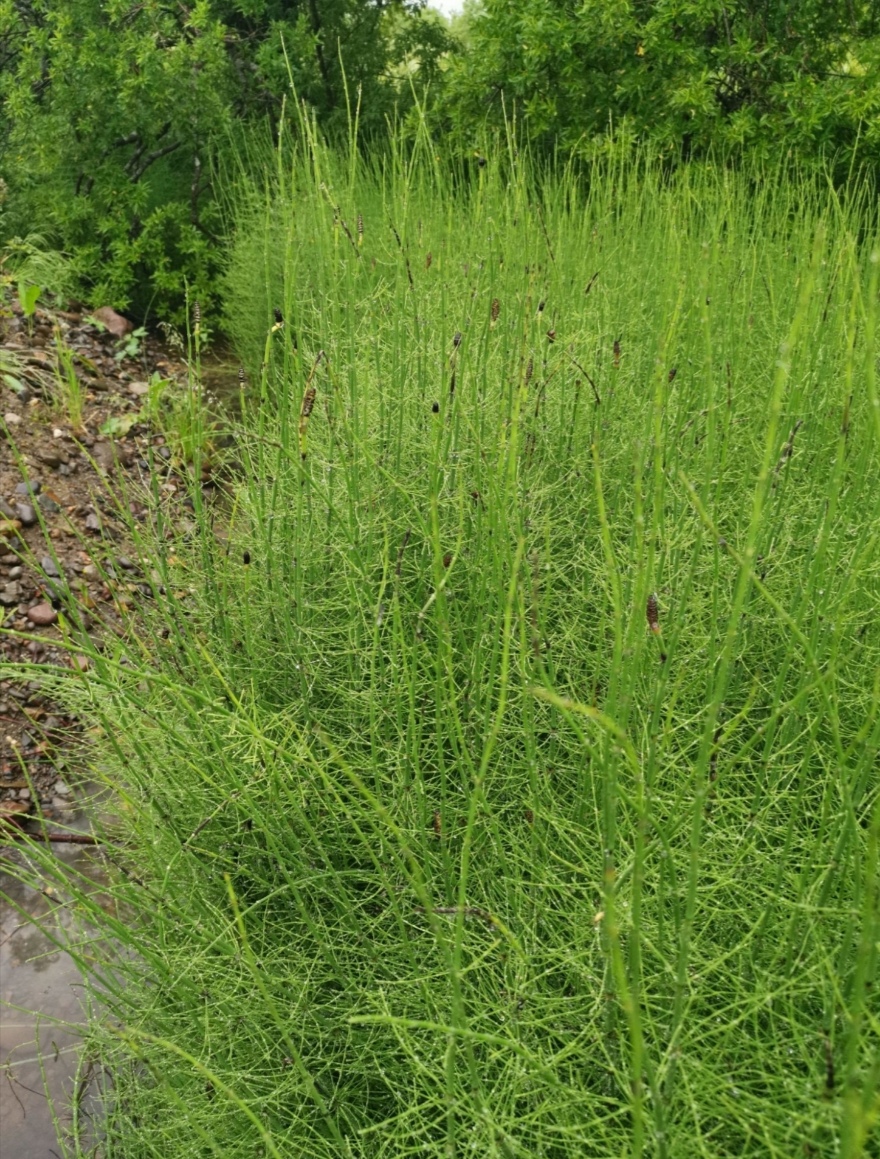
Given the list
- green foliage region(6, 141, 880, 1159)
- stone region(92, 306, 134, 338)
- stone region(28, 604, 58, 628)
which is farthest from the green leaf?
green foliage region(6, 141, 880, 1159)

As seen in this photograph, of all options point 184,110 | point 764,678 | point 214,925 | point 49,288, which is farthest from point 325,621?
point 184,110

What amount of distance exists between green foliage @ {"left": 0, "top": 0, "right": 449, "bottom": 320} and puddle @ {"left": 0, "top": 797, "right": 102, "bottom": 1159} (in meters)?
3.04

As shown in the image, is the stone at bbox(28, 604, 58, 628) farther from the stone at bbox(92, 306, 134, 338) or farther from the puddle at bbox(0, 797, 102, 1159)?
the stone at bbox(92, 306, 134, 338)

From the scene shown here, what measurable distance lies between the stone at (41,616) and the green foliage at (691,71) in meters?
3.37

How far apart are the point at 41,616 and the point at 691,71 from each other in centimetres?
408

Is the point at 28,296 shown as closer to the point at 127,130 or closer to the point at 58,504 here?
the point at 127,130

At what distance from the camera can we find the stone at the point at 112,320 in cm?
449

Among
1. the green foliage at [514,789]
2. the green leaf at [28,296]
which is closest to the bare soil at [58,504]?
the green leaf at [28,296]

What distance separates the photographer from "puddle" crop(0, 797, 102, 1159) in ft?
5.44

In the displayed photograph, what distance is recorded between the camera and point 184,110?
181 inches

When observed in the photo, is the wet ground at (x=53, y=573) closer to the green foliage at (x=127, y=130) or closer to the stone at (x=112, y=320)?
the stone at (x=112, y=320)

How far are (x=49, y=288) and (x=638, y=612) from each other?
4.33 metres

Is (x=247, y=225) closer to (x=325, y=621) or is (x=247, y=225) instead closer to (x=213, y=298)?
(x=213, y=298)

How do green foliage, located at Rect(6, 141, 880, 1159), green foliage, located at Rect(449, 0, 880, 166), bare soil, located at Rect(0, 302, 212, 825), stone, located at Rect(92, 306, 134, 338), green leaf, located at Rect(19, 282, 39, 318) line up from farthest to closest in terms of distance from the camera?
stone, located at Rect(92, 306, 134, 338), green foliage, located at Rect(449, 0, 880, 166), green leaf, located at Rect(19, 282, 39, 318), bare soil, located at Rect(0, 302, 212, 825), green foliage, located at Rect(6, 141, 880, 1159)
